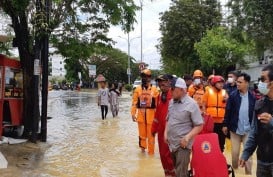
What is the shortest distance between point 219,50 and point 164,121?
39.2 metres

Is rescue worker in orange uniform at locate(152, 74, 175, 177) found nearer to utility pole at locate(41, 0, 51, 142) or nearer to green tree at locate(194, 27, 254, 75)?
utility pole at locate(41, 0, 51, 142)

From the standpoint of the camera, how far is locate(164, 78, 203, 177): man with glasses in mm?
6441

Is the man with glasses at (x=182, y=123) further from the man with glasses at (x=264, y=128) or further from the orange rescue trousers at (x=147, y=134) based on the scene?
the orange rescue trousers at (x=147, y=134)

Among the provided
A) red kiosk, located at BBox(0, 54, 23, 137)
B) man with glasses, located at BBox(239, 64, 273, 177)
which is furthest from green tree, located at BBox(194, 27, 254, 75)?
man with glasses, located at BBox(239, 64, 273, 177)

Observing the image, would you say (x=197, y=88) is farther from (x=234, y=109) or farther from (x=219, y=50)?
(x=219, y=50)

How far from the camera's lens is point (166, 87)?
8352mm

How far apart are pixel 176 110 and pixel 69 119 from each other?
14787 mm

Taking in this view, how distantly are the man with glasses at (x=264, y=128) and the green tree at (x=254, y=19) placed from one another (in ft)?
67.7

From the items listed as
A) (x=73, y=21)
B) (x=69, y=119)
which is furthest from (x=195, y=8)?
(x=73, y=21)

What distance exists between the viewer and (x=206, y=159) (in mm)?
6078

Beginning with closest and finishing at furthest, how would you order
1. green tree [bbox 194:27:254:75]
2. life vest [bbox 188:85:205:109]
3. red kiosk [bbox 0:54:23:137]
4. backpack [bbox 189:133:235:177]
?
backpack [bbox 189:133:235:177] → life vest [bbox 188:85:205:109] → red kiosk [bbox 0:54:23:137] → green tree [bbox 194:27:254:75]

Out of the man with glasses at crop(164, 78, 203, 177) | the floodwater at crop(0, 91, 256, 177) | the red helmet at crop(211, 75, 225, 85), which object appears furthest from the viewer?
the red helmet at crop(211, 75, 225, 85)

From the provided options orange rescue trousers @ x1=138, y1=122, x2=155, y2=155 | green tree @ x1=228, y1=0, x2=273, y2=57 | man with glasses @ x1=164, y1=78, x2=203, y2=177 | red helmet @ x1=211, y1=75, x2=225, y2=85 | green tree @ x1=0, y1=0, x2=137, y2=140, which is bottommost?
orange rescue trousers @ x1=138, y1=122, x2=155, y2=155

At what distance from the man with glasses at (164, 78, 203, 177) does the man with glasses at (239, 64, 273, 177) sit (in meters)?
1.33
